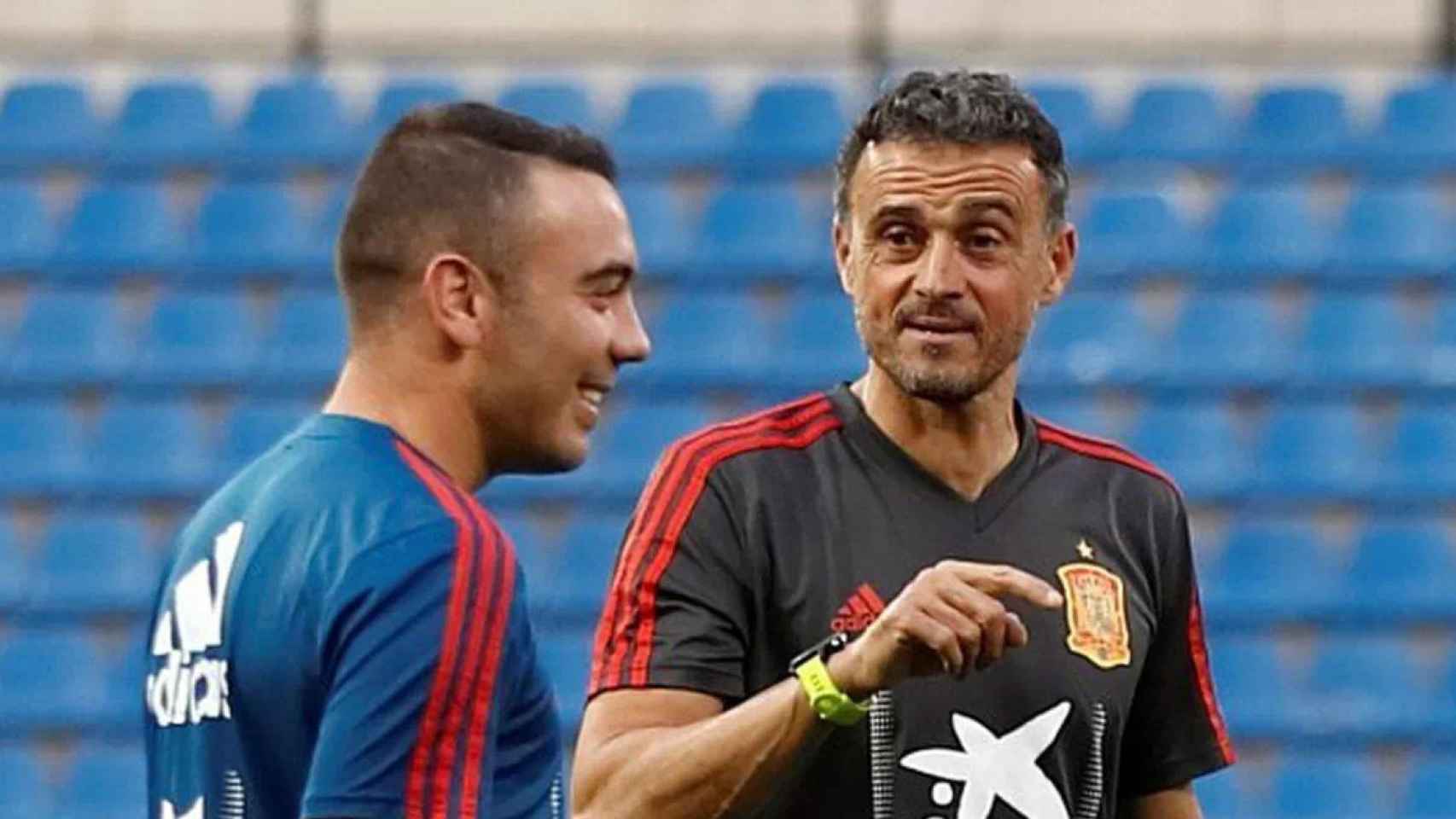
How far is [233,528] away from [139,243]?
769 cm

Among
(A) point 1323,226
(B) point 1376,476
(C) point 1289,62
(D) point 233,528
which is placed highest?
(C) point 1289,62

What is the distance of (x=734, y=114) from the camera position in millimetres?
10789

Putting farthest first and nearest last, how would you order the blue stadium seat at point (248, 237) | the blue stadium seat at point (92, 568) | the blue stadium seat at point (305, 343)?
1. the blue stadium seat at point (248, 237)
2. the blue stadium seat at point (305, 343)
3. the blue stadium seat at point (92, 568)

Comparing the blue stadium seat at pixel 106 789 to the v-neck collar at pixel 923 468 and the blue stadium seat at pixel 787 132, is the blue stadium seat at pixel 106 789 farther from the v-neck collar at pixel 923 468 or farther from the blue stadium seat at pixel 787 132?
the v-neck collar at pixel 923 468

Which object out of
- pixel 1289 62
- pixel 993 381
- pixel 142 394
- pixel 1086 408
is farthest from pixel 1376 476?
pixel 993 381

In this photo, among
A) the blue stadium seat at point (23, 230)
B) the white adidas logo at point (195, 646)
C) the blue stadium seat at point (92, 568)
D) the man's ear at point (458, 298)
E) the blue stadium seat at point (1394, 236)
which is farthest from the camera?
the blue stadium seat at point (23, 230)

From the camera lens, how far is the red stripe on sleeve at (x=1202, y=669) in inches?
151

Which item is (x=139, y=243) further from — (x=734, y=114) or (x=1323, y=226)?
(x=1323, y=226)

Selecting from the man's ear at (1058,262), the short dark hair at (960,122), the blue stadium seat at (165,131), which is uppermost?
the blue stadium seat at (165,131)

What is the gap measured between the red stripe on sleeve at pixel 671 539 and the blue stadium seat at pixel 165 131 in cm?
724

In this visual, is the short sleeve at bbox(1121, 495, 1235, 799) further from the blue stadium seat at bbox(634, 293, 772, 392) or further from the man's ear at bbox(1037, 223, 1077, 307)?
the blue stadium seat at bbox(634, 293, 772, 392)

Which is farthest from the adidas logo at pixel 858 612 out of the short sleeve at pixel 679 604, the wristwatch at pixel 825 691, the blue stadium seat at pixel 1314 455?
the blue stadium seat at pixel 1314 455

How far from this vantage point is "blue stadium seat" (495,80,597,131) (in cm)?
1059

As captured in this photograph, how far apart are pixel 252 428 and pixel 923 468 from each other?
6470 mm
